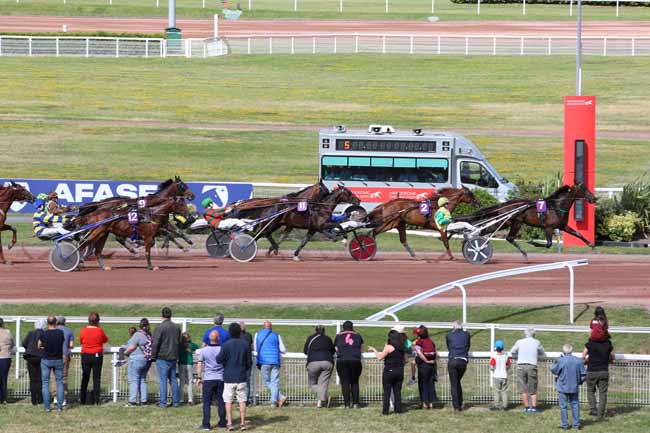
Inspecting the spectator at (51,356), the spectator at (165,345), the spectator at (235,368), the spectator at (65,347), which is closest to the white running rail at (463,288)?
the spectator at (165,345)

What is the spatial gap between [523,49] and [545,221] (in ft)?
122

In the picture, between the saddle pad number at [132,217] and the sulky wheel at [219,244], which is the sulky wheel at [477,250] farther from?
the saddle pad number at [132,217]

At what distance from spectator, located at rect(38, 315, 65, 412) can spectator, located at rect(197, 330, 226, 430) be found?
2.03 metres

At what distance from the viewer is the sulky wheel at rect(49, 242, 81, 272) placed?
25688mm

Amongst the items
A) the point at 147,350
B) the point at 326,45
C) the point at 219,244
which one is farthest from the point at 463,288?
the point at 326,45

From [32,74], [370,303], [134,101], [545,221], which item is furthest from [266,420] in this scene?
[32,74]

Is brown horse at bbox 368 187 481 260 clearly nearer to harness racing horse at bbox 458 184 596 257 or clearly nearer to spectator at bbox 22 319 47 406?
harness racing horse at bbox 458 184 596 257

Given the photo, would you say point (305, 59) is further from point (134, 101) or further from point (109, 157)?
point (109, 157)

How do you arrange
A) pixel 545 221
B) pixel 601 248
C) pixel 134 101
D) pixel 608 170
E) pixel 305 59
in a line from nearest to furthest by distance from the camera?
1. pixel 545 221
2. pixel 601 248
3. pixel 608 170
4. pixel 134 101
5. pixel 305 59

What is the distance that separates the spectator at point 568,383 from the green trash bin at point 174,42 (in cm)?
4782

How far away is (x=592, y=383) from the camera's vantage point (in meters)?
16.3

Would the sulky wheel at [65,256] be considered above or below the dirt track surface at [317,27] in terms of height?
below

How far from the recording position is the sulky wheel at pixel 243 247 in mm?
27016

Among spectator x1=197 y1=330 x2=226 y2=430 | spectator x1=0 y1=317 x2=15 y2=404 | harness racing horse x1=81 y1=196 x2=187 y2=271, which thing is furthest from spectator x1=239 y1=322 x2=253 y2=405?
harness racing horse x1=81 y1=196 x2=187 y2=271
